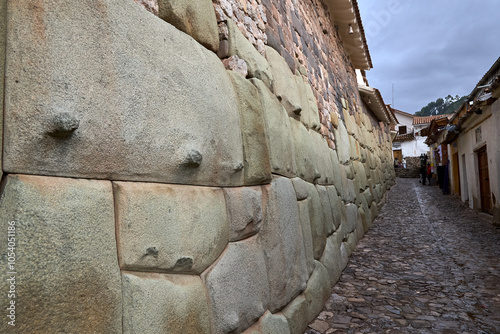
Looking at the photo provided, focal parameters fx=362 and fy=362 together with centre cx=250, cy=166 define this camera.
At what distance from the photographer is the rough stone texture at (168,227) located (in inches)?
45.2

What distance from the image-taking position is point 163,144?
1335 millimetres

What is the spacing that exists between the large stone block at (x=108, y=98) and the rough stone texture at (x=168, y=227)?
0.06m

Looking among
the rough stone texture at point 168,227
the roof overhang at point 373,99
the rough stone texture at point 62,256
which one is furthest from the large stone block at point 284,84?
the roof overhang at point 373,99

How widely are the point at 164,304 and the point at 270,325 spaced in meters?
0.90

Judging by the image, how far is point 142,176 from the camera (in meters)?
1.25

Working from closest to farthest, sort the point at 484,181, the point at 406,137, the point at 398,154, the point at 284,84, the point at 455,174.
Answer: the point at 284,84, the point at 484,181, the point at 455,174, the point at 406,137, the point at 398,154

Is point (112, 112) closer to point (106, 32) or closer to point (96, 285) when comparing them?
point (106, 32)

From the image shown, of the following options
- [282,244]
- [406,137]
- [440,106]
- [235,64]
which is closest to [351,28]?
[235,64]

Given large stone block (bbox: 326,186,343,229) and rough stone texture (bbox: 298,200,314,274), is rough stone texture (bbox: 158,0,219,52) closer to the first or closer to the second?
rough stone texture (bbox: 298,200,314,274)

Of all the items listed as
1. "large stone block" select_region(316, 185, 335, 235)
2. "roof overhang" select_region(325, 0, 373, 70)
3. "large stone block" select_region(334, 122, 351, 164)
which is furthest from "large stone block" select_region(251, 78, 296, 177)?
"roof overhang" select_region(325, 0, 373, 70)

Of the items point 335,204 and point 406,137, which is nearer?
point 335,204

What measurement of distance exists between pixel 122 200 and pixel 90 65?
42 centimetres

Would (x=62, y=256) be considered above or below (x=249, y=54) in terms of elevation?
below

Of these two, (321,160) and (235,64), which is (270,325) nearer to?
(235,64)
